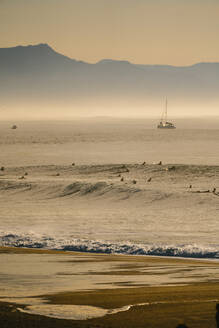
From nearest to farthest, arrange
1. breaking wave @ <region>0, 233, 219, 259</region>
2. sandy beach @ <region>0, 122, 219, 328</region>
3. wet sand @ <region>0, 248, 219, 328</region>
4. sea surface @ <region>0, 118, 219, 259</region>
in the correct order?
wet sand @ <region>0, 248, 219, 328</region> < sandy beach @ <region>0, 122, 219, 328</region> < breaking wave @ <region>0, 233, 219, 259</region> < sea surface @ <region>0, 118, 219, 259</region>

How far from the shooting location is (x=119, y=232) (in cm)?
2166

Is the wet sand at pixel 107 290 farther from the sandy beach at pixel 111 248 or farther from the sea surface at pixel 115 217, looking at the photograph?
the sea surface at pixel 115 217

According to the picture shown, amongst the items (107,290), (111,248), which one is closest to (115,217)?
(111,248)

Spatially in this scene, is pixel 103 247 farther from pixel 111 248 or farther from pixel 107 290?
pixel 107 290

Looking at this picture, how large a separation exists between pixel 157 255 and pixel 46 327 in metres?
8.93

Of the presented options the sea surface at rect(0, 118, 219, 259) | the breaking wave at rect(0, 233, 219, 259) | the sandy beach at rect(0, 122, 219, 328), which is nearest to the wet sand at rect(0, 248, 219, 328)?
the sandy beach at rect(0, 122, 219, 328)

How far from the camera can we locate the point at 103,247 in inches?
745

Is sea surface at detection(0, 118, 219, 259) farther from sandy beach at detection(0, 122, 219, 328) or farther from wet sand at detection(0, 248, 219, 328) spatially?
wet sand at detection(0, 248, 219, 328)

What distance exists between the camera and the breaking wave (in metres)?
18.1

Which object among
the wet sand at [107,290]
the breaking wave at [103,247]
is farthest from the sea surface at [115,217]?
the wet sand at [107,290]

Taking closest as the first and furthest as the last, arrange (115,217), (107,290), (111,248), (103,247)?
1. (107,290)
2. (111,248)
3. (103,247)
4. (115,217)

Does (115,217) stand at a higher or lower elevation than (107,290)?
higher

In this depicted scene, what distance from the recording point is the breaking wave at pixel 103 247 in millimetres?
18109

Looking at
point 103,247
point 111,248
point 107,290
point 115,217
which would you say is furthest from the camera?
point 115,217
